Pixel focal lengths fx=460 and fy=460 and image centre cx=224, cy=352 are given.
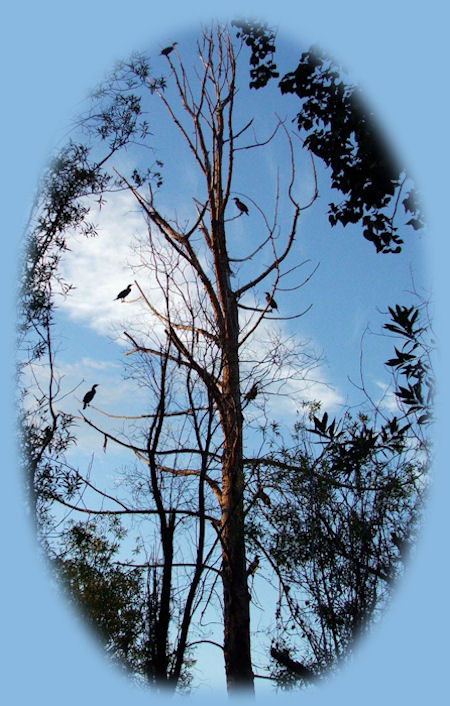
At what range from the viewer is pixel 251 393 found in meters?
4.46

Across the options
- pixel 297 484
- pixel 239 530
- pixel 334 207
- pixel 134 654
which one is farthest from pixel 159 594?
pixel 334 207

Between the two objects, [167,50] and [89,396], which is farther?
[167,50]

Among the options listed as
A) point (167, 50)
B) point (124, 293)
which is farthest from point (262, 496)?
point (167, 50)

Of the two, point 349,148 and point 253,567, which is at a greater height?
point 349,148

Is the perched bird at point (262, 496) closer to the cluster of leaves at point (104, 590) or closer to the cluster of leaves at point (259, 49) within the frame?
the cluster of leaves at point (104, 590)

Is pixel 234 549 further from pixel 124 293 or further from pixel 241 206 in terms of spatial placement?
pixel 241 206

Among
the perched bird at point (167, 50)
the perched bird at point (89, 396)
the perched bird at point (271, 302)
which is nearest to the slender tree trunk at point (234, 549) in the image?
the perched bird at point (271, 302)

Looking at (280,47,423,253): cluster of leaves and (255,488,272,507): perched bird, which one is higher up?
Answer: (280,47,423,253): cluster of leaves

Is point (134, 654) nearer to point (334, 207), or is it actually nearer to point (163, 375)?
point (163, 375)

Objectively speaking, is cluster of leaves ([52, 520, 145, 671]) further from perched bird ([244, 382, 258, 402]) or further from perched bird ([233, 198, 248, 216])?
perched bird ([233, 198, 248, 216])

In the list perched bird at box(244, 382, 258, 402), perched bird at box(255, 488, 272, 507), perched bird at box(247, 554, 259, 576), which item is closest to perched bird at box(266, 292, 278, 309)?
perched bird at box(244, 382, 258, 402)

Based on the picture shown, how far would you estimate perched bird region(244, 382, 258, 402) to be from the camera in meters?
4.41

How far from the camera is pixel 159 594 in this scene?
2.11 meters

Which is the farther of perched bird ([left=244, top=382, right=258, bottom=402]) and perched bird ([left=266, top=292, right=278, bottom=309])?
perched bird ([left=266, top=292, right=278, bottom=309])
